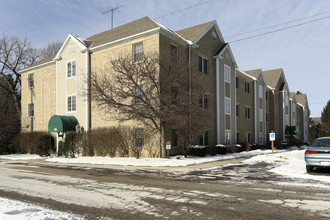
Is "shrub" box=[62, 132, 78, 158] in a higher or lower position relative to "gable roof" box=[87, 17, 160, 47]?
lower

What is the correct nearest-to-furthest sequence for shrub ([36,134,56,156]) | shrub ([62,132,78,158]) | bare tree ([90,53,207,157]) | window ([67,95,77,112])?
1. bare tree ([90,53,207,157])
2. shrub ([62,132,78,158])
3. shrub ([36,134,56,156])
4. window ([67,95,77,112])

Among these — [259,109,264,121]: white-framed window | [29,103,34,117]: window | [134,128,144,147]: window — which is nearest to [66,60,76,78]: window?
[29,103,34,117]: window

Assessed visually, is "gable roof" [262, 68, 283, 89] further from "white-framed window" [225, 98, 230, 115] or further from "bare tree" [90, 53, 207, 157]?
"bare tree" [90, 53, 207, 157]

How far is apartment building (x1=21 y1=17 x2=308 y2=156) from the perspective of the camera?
2183 centimetres

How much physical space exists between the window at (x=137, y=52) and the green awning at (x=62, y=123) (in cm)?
828

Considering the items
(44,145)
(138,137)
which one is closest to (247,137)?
(138,137)

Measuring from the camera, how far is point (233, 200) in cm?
684

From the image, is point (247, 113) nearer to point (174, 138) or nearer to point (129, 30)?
point (174, 138)

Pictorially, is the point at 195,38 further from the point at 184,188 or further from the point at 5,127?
the point at 5,127

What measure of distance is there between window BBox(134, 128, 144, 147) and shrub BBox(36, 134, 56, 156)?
1028 centimetres

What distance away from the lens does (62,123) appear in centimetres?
2380

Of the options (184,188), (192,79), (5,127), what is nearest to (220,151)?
(192,79)

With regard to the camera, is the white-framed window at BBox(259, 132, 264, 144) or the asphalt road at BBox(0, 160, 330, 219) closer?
the asphalt road at BBox(0, 160, 330, 219)

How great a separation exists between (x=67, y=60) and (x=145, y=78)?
39.6ft
